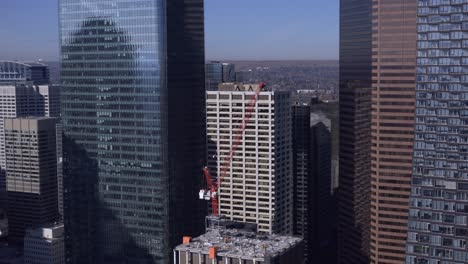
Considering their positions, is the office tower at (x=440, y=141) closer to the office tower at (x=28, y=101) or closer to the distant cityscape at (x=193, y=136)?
the distant cityscape at (x=193, y=136)

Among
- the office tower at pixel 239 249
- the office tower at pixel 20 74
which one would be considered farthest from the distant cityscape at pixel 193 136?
the office tower at pixel 20 74

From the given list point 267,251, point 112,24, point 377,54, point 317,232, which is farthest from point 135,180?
point 317,232

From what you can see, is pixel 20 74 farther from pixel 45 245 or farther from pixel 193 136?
pixel 193 136

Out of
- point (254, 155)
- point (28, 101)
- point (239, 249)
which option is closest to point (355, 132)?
point (254, 155)

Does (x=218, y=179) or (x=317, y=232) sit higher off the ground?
(x=218, y=179)

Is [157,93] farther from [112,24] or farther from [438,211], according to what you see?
A: [438,211]

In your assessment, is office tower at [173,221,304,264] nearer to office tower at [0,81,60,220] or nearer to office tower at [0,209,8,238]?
office tower at [0,209,8,238]
